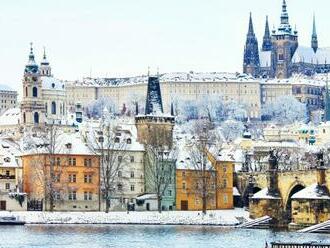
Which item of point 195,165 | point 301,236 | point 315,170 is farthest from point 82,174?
point 301,236

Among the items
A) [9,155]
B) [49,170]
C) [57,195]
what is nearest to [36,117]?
[9,155]

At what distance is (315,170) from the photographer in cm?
9538

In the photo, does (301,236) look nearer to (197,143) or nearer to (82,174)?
(82,174)

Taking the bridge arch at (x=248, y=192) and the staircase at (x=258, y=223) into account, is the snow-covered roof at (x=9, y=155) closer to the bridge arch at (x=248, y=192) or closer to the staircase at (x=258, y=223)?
the bridge arch at (x=248, y=192)

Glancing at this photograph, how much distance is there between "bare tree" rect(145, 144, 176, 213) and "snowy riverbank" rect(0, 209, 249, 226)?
905cm

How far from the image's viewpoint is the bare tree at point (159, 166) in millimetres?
113125

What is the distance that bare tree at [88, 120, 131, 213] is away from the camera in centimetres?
10931

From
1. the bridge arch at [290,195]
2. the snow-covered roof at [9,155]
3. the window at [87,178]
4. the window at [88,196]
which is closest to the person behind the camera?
the bridge arch at [290,195]

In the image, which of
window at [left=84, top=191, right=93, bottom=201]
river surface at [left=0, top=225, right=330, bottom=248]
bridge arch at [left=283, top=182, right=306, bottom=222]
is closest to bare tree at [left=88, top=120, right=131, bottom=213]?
window at [left=84, top=191, right=93, bottom=201]

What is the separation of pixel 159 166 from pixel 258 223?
18799 mm

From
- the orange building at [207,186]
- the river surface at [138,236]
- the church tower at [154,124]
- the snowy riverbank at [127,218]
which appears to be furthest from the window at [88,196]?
the river surface at [138,236]

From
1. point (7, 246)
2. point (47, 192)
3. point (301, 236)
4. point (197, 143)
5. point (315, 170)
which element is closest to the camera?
point (7, 246)

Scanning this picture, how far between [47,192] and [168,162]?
1292cm

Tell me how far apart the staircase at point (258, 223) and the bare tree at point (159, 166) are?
16.5 m
